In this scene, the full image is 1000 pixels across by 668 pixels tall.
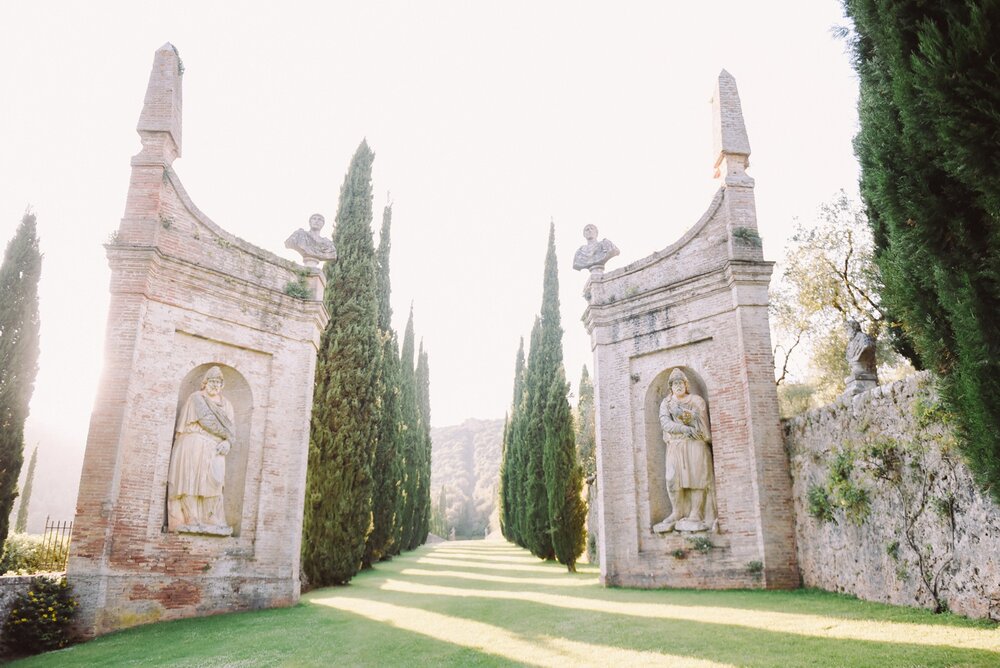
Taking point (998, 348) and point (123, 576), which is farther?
point (123, 576)

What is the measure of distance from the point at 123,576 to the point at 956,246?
34.9 feet

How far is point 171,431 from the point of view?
414 inches

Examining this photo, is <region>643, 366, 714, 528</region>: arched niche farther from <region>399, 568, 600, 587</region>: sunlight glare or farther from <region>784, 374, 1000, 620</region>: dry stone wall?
<region>784, 374, 1000, 620</region>: dry stone wall

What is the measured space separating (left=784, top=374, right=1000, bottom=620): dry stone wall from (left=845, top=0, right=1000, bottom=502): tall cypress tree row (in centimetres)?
178

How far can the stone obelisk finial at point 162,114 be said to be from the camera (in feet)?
37.0

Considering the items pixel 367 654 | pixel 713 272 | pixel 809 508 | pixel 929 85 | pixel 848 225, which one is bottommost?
pixel 367 654

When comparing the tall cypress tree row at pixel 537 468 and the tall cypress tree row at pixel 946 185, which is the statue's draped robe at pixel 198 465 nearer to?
the tall cypress tree row at pixel 946 185

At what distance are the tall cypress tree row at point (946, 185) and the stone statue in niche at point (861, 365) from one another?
509cm

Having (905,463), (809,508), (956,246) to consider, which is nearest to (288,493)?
(809,508)

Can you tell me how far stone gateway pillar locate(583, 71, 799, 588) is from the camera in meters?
11.3

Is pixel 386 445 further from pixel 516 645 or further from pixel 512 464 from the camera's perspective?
pixel 516 645

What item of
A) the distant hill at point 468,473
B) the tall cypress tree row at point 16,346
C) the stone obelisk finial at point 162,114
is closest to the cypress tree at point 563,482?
the stone obelisk finial at point 162,114

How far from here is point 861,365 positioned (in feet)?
32.2

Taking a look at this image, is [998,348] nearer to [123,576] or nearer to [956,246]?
[956,246]
